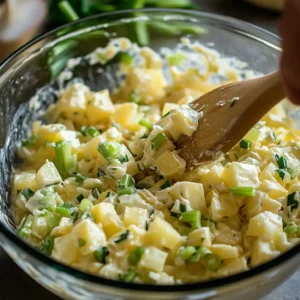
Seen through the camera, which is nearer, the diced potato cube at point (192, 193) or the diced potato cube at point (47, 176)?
the diced potato cube at point (192, 193)

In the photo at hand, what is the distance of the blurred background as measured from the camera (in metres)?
1.99

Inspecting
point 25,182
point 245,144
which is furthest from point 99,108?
point 245,144

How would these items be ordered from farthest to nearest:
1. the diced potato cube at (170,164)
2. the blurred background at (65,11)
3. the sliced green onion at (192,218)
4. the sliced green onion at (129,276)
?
the blurred background at (65,11)
the diced potato cube at (170,164)
the sliced green onion at (192,218)
the sliced green onion at (129,276)

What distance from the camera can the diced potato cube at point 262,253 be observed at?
1.12 meters

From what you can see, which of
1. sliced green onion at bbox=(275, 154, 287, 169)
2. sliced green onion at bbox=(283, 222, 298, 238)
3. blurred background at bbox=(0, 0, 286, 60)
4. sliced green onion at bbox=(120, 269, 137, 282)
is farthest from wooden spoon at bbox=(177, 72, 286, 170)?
blurred background at bbox=(0, 0, 286, 60)

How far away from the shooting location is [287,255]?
101 centimetres

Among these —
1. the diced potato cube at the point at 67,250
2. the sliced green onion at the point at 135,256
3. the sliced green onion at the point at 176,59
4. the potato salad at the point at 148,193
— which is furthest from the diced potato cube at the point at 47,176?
the sliced green onion at the point at 176,59

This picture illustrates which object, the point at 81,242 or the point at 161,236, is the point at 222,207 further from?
the point at 81,242

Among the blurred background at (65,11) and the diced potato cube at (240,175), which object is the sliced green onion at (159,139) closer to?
the diced potato cube at (240,175)

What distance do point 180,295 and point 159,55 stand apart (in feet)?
3.42

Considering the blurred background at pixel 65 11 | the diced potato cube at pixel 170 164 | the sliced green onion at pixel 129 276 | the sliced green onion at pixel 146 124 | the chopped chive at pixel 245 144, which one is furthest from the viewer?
the blurred background at pixel 65 11

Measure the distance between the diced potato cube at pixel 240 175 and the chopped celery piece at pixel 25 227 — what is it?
48 cm

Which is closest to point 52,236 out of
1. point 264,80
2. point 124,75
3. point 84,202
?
point 84,202

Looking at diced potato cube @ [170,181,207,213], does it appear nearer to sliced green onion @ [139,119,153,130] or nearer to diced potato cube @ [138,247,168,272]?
diced potato cube @ [138,247,168,272]
